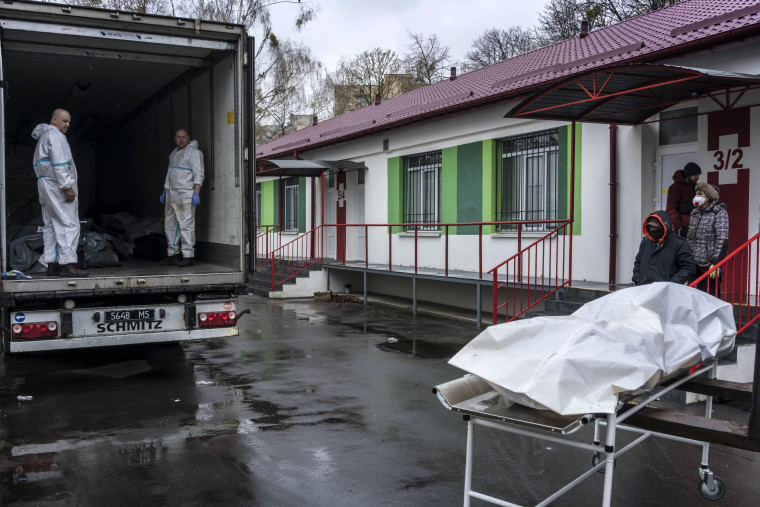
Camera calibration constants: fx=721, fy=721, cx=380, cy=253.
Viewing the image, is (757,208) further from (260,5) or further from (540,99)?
(260,5)

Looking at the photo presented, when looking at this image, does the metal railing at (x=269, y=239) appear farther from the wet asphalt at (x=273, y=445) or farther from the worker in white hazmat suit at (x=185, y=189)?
the wet asphalt at (x=273, y=445)

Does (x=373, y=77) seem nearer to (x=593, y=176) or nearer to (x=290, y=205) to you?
(x=290, y=205)

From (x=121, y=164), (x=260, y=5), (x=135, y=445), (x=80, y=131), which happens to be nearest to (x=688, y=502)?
(x=135, y=445)

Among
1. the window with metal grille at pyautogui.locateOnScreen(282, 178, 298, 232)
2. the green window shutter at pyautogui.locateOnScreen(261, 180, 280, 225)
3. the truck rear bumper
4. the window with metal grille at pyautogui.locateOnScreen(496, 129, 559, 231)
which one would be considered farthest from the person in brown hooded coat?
the green window shutter at pyautogui.locateOnScreen(261, 180, 280, 225)

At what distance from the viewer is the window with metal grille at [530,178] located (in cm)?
1142

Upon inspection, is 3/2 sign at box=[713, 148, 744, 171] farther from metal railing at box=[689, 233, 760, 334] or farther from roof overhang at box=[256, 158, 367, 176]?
roof overhang at box=[256, 158, 367, 176]

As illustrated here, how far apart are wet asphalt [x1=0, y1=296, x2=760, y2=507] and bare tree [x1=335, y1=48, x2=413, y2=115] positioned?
1164 inches

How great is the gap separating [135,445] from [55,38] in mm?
4145

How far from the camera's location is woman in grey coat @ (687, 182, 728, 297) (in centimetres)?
714

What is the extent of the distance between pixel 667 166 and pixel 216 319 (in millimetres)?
6278

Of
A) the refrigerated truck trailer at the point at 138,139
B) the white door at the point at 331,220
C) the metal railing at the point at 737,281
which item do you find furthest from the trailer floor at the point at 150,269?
the white door at the point at 331,220

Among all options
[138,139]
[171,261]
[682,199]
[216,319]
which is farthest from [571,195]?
[138,139]

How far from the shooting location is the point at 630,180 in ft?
32.2

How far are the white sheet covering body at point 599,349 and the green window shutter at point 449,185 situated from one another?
31.5ft
